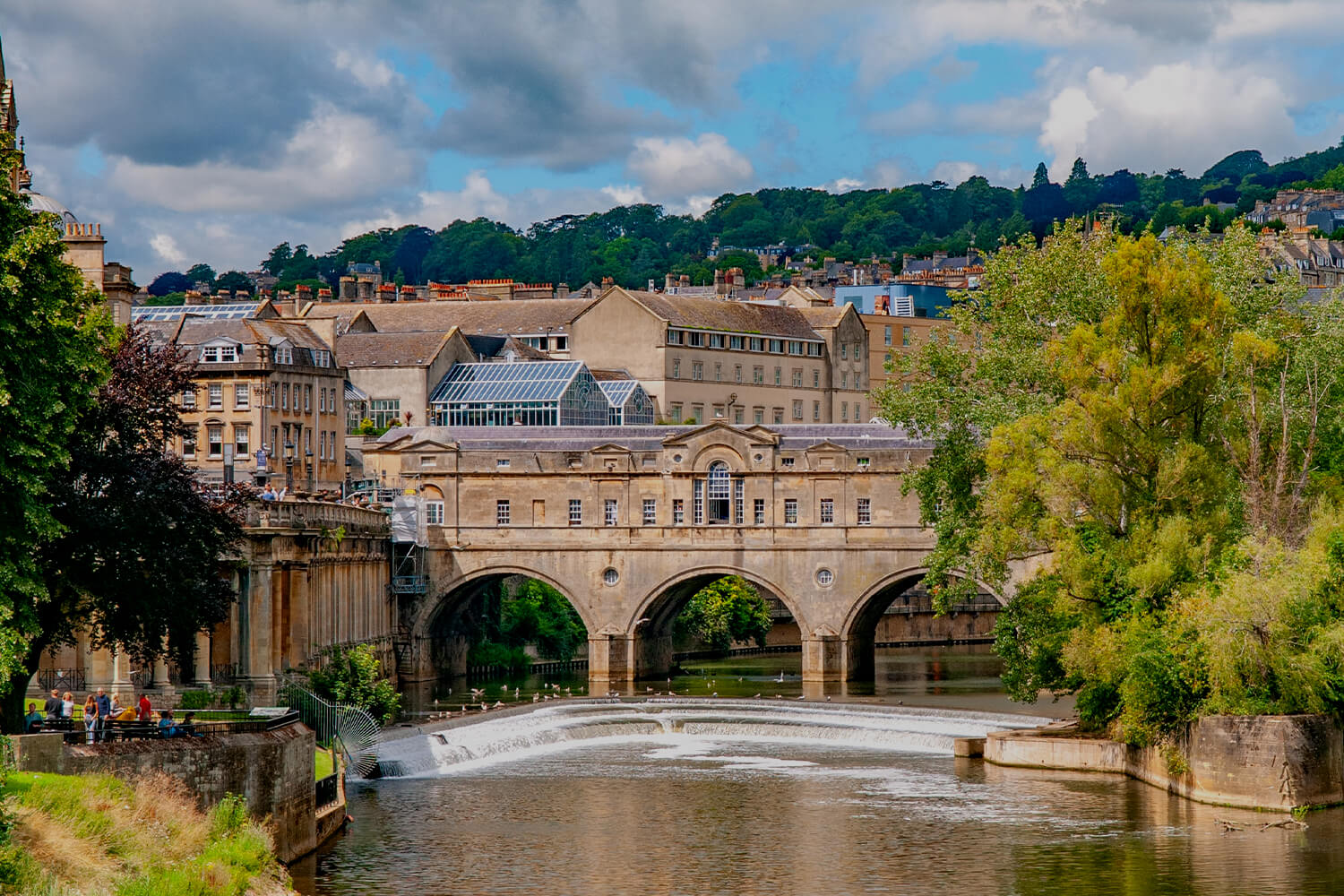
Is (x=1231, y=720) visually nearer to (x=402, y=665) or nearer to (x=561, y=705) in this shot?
(x=561, y=705)

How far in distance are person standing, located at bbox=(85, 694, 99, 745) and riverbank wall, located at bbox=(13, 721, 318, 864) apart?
0.87ft

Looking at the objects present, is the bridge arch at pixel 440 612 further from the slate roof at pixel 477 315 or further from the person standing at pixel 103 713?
the slate roof at pixel 477 315

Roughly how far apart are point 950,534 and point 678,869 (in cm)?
2016

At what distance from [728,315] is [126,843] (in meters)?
94.7

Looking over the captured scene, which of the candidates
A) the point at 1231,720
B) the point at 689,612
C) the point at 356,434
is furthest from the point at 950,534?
the point at 356,434

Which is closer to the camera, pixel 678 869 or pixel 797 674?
pixel 678 869

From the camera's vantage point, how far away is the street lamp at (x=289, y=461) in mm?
80375

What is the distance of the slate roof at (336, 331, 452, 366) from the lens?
107 meters

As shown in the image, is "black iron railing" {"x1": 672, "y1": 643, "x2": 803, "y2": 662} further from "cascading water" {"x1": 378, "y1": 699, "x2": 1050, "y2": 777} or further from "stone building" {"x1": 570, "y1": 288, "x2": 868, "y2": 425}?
"cascading water" {"x1": 378, "y1": 699, "x2": 1050, "y2": 777}

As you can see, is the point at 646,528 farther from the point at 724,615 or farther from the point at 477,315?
the point at 477,315

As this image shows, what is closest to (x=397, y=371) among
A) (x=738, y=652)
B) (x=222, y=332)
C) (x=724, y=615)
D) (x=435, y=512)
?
(x=222, y=332)

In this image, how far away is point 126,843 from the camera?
30.3 metres

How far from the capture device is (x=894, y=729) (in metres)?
59.6

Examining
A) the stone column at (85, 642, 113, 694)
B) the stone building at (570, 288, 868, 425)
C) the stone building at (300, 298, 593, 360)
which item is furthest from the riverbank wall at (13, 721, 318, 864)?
the stone building at (300, 298, 593, 360)
